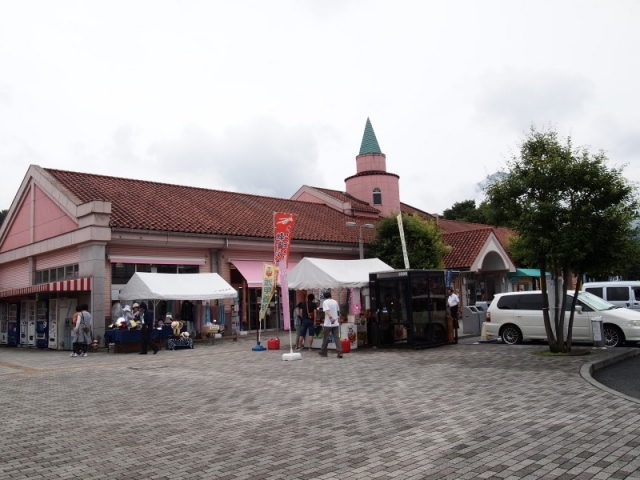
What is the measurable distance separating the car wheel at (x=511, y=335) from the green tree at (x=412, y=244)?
10487mm

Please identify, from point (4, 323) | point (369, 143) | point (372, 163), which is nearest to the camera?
point (4, 323)

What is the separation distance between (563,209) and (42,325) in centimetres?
1913

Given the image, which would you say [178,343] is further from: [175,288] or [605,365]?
[605,365]

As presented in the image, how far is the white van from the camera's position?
20.0 metres

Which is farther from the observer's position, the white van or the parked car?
the white van

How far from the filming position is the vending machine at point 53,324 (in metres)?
20.4

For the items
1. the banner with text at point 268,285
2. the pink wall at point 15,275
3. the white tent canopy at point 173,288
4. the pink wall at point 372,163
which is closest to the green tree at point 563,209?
the banner with text at point 268,285

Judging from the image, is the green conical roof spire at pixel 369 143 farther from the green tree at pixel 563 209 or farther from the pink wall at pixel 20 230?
the green tree at pixel 563 209

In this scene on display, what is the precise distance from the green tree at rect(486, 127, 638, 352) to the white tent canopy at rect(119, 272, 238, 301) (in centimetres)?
1086

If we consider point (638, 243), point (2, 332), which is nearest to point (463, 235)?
point (638, 243)

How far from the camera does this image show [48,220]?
77.1 feet

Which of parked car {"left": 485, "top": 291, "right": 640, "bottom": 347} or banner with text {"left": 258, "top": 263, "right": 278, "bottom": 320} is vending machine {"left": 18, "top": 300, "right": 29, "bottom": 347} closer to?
banner with text {"left": 258, "top": 263, "right": 278, "bottom": 320}

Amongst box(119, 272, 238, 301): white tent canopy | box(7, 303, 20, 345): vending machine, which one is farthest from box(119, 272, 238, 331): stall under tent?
box(7, 303, 20, 345): vending machine

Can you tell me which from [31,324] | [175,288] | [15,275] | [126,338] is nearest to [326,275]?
[175,288]
